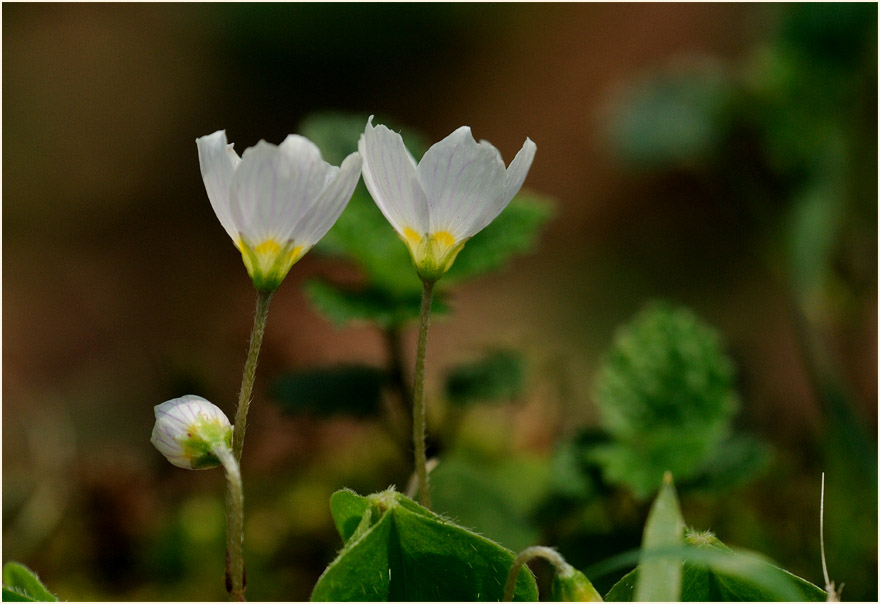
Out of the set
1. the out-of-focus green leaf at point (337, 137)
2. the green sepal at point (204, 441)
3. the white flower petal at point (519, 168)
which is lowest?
the green sepal at point (204, 441)

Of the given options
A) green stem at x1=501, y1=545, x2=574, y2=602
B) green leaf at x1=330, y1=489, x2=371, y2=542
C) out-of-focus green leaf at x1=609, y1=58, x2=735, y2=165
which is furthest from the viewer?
out-of-focus green leaf at x1=609, y1=58, x2=735, y2=165

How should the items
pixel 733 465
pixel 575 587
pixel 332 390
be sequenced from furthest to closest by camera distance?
pixel 332 390
pixel 733 465
pixel 575 587

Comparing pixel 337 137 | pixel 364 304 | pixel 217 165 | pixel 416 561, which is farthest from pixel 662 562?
pixel 337 137

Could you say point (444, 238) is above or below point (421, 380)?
above

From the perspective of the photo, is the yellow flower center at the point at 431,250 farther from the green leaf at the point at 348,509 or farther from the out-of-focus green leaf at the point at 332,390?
the out-of-focus green leaf at the point at 332,390

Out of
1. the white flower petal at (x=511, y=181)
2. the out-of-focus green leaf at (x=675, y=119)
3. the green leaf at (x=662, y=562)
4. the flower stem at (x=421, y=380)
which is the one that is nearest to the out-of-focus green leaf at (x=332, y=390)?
the flower stem at (x=421, y=380)

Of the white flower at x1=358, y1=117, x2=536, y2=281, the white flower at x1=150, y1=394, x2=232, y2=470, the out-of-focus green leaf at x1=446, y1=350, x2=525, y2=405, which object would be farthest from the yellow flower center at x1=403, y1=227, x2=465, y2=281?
the out-of-focus green leaf at x1=446, y1=350, x2=525, y2=405

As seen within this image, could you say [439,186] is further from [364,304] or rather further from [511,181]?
[364,304]

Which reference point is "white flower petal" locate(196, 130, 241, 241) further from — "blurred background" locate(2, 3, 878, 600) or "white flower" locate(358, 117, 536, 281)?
"blurred background" locate(2, 3, 878, 600)
